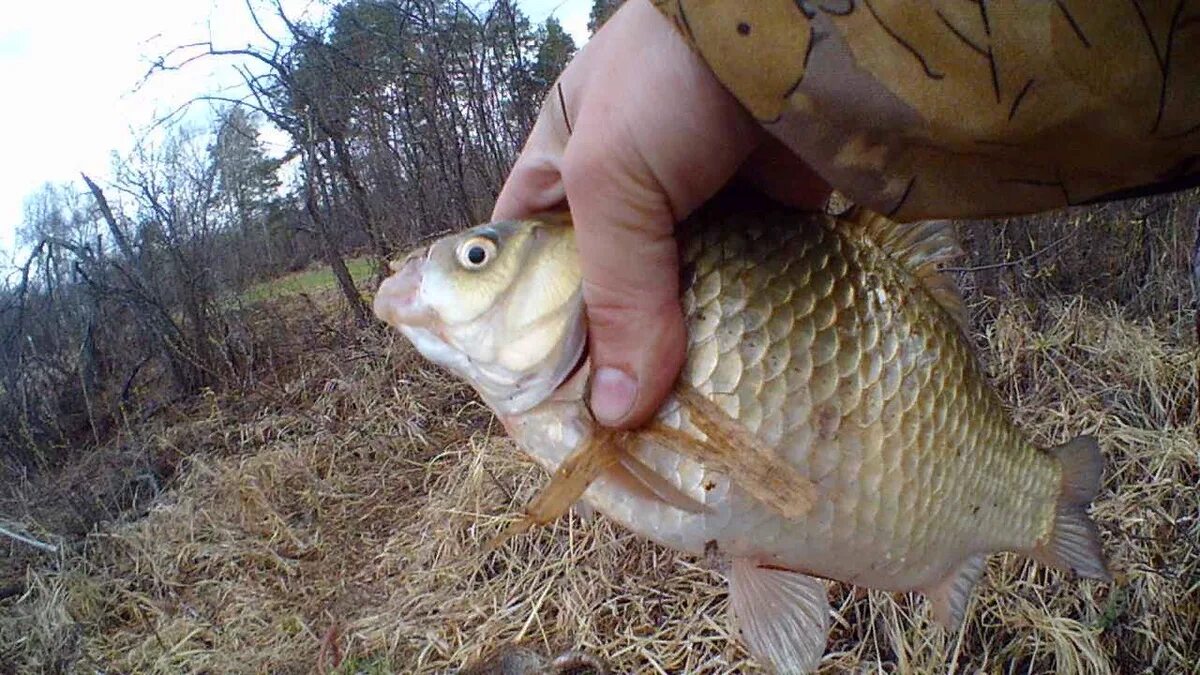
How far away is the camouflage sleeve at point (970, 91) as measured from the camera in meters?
0.92

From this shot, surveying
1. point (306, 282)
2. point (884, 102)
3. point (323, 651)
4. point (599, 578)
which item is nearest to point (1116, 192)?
point (884, 102)

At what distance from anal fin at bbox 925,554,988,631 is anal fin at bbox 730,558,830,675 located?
0.63 ft

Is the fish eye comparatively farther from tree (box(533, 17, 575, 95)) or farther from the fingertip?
tree (box(533, 17, 575, 95))

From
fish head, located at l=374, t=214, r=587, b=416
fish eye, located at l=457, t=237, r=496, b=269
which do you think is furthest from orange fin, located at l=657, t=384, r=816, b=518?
fish eye, located at l=457, t=237, r=496, b=269

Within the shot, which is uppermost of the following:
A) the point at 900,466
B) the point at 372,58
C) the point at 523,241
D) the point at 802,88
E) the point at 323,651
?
the point at 372,58

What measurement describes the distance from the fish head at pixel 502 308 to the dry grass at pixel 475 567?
2.29 meters

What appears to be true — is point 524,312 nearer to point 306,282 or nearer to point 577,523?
point 577,523

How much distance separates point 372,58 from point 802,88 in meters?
8.35

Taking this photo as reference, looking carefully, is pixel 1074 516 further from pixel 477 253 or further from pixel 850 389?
pixel 477 253

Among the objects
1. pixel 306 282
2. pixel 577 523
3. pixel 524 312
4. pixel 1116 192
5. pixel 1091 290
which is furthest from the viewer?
pixel 306 282

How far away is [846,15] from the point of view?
3.20ft

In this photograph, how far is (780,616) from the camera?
5.03ft

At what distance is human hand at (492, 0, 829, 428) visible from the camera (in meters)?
1.13

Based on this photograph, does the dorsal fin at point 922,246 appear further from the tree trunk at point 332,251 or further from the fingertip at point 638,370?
the tree trunk at point 332,251
